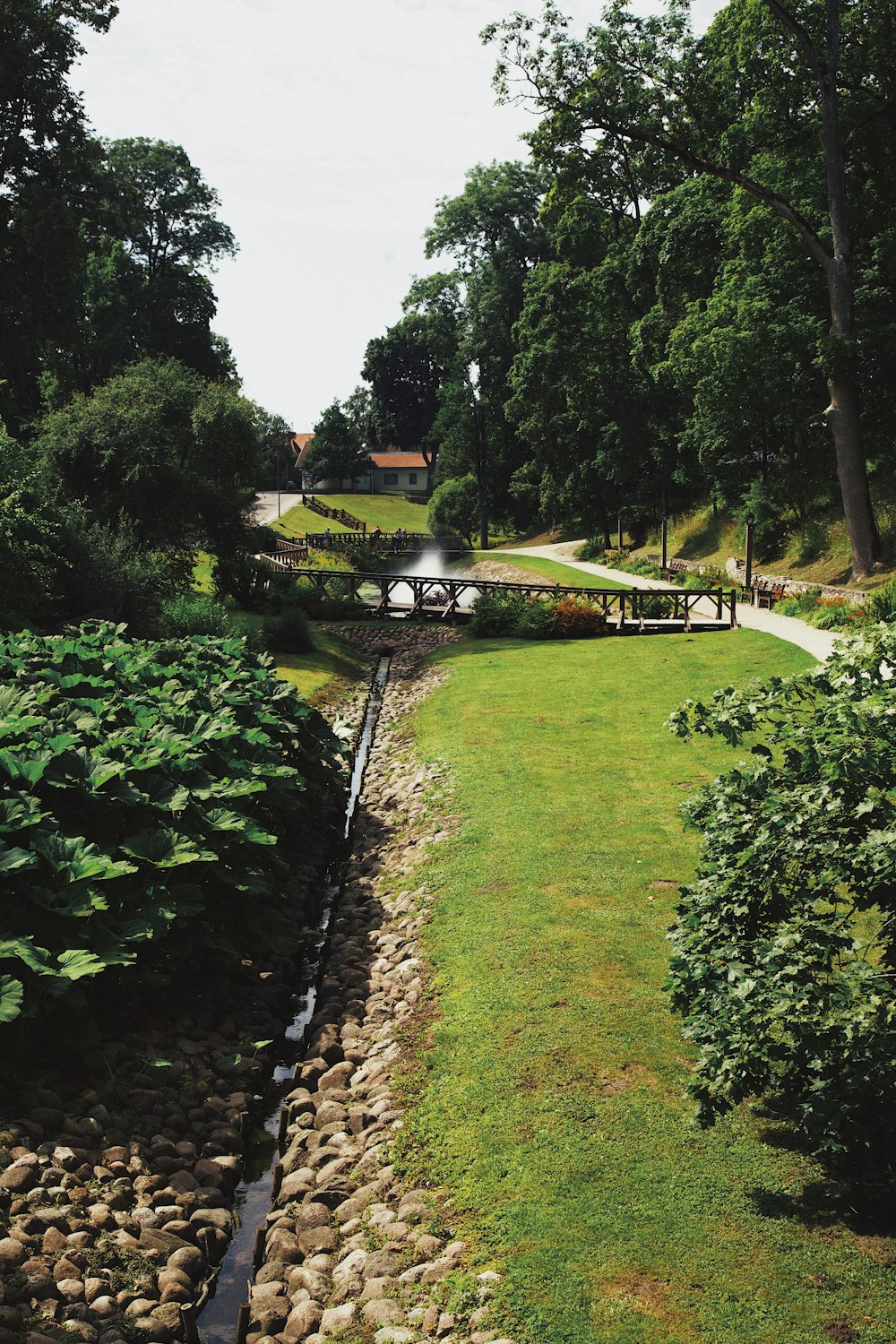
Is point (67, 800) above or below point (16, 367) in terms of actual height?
below

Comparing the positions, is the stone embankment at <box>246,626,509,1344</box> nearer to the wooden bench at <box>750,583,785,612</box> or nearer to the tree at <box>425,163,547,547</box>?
the wooden bench at <box>750,583,785,612</box>

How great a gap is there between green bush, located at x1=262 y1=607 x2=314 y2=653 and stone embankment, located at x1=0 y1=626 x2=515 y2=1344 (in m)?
15.0

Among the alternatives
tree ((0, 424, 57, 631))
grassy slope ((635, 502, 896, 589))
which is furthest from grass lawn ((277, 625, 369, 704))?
grassy slope ((635, 502, 896, 589))

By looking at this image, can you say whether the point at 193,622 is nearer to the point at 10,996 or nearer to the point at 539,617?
the point at 539,617

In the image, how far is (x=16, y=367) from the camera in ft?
112

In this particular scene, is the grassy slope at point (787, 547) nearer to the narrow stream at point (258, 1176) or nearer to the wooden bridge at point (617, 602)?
the wooden bridge at point (617, 602)

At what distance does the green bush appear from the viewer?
23391 millimetres

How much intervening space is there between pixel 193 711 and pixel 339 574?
2311 cm

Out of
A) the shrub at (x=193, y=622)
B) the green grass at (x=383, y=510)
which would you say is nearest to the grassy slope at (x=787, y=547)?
the shrub at (x=193, y=622)

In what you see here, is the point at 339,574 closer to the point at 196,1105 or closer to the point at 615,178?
the point at 615,178

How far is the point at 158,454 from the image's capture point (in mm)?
26766

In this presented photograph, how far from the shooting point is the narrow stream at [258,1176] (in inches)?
206

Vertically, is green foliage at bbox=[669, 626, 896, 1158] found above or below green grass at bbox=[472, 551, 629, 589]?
below

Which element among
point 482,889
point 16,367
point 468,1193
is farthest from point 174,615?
point 16,367
